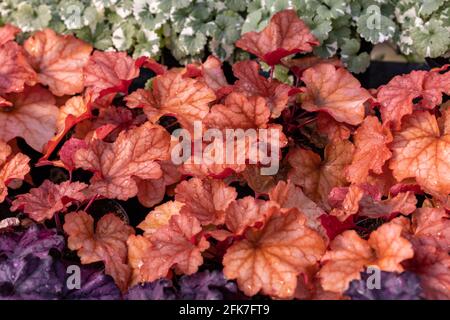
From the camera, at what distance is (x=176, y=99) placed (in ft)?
6.60

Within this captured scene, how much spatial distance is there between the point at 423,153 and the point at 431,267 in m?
0.48

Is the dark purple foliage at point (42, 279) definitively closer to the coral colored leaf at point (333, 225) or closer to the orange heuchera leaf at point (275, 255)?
the orange heuchera leaf at point (275, 255)

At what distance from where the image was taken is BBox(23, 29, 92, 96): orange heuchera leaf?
2.20 meters

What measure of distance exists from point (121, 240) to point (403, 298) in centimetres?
77

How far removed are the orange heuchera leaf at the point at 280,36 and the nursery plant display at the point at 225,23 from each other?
19 cm

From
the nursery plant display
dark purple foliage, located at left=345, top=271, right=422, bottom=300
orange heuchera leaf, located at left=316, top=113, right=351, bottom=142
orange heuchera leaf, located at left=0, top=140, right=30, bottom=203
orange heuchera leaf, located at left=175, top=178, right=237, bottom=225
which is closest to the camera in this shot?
dark purple foliage, located at left=345, top=271, right=422, bottom=300

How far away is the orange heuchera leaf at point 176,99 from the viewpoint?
1.96 meters

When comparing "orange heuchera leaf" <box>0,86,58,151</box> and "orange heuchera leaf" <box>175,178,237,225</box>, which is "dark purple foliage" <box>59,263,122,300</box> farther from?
"orange heuchera leaf" <box>0,86,58,151</box>

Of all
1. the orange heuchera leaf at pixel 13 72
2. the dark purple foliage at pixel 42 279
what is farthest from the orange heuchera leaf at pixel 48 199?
the orange heuchera leaf at pixel 13 72

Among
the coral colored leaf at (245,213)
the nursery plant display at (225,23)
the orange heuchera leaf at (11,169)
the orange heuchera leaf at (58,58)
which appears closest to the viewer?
the coral colored leaf at (245,213)

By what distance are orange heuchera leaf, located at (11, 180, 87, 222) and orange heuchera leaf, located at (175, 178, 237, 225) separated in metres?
0.27

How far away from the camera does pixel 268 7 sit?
7.64 ft

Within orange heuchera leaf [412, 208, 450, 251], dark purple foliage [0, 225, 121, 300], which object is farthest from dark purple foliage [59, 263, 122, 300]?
orange heuchera leaf [412, 208, 450, 251]
